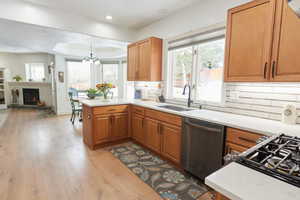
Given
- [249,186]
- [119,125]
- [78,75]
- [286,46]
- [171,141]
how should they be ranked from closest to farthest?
[249,186], [286,46], [171,141], [119,125], [78,75]

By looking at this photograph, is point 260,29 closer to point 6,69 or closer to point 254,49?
point 254,49

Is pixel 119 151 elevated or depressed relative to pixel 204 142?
depressed

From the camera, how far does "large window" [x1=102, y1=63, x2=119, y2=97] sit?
21.3 ft

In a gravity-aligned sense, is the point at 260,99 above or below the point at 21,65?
below

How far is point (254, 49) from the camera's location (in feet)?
5.85

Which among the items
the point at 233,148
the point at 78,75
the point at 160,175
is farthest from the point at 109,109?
the point at 78,75

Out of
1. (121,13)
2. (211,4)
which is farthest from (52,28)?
(211,4)

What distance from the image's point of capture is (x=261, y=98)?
2.06 meters

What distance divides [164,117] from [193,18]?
1.86 m

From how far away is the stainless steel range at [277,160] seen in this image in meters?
0.71

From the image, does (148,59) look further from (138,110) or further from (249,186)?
(249,186)

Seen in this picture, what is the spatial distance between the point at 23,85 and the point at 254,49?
30.2ft

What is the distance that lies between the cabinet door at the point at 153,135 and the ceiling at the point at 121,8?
2.12m

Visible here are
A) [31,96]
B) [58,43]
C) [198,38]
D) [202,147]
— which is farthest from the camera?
[31,96]
